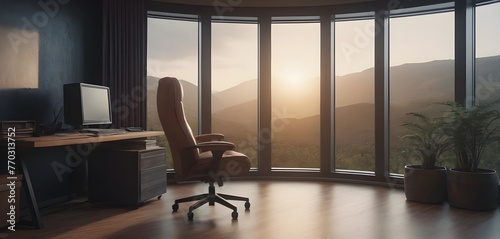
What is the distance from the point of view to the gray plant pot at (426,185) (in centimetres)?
379

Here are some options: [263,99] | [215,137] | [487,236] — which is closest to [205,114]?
[263,99]

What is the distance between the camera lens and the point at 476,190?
352 cm

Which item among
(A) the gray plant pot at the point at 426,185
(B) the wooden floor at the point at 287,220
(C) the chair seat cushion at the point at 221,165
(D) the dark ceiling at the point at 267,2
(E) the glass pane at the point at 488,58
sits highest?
(D) the dark ceiling at the point at 267,2

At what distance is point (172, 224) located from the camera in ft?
9.85

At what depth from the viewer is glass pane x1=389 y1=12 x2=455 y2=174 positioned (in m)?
4.62

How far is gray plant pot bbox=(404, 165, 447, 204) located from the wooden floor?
0.11 metres

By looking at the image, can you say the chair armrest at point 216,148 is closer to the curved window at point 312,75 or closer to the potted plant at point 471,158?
the curved window at point 312,75

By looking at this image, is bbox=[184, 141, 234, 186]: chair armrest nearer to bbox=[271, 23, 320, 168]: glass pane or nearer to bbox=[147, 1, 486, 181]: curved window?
bbox=[147, 1, 486, 181]: curved window

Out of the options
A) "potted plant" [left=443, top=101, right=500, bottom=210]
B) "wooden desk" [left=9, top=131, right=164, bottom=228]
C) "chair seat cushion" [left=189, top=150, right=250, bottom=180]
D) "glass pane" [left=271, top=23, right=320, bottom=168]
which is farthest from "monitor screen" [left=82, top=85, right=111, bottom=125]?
"potted plant" [left=443, top=101, right=500, bottom=210]

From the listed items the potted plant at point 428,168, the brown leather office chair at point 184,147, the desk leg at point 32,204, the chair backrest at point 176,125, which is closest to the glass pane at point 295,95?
the potted plant at point 428,168

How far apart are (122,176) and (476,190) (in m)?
3.42

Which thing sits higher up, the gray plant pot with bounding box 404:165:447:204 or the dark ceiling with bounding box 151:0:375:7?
the dark ceiling with bounding box 151:0:375:7

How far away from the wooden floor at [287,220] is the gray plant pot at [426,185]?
0.11 meters

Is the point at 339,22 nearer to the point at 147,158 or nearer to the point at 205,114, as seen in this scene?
the point at 205,114
